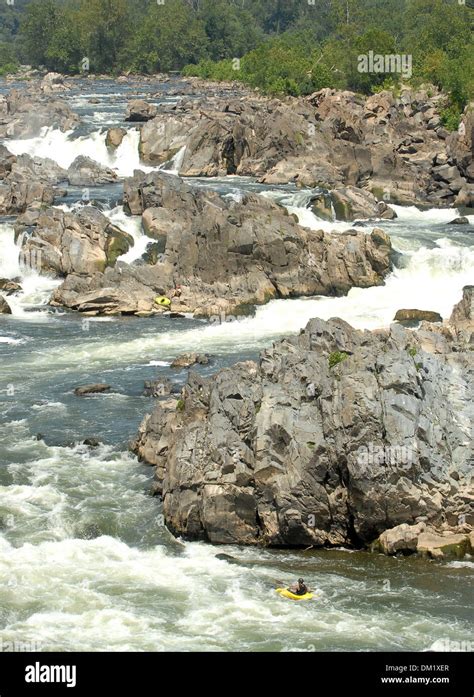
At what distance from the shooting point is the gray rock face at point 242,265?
53.6 m

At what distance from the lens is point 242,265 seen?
5456 cm

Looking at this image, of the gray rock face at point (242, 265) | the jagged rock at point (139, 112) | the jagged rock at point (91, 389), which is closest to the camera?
the jagged rock at point (91, 389)

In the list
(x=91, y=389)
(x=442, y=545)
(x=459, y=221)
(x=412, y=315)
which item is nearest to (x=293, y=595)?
(x=442, y=545)

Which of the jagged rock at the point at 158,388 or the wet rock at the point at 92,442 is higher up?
the jagged rock at the point at 158,388

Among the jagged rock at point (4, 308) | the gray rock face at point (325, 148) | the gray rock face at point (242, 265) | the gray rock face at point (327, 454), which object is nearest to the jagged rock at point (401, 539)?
the gray rock face at point (327, 454)

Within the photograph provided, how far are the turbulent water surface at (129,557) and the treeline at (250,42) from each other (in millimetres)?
62327

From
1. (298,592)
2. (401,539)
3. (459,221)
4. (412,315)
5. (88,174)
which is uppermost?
(88,174)

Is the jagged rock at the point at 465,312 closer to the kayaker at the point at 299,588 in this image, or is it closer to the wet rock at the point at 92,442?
the wet rock at the point at 92,442

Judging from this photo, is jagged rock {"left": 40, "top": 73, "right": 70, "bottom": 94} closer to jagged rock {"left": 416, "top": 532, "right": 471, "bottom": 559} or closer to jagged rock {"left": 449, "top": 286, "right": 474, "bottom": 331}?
jagged rock {"left": 449, "top": 286, "right": 474, "bottom": 331}

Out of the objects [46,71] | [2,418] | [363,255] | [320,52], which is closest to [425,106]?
[320,52]

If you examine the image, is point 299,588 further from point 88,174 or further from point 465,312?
point 88,174

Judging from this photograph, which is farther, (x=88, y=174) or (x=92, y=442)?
(x=88, y=174)

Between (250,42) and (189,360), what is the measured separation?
13377 centimetres
